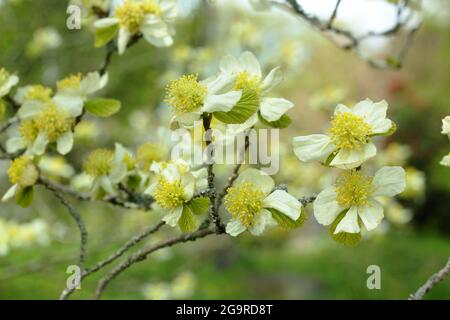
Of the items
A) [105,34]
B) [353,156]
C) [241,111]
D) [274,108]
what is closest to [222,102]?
[241,111]

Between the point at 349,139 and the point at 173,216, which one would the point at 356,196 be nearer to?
the point at 349,139

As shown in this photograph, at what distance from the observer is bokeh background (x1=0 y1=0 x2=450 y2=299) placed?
3.42 metres

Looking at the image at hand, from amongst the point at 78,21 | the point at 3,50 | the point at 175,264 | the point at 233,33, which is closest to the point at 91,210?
the point at 175,264

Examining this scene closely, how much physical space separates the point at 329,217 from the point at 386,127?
197mm

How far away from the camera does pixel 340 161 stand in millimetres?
1073

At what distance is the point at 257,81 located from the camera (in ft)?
4.04

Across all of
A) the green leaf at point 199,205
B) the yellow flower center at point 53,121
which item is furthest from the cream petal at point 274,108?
the yellow flower center at point 53,121

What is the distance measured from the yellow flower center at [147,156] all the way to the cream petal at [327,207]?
0.58 metres

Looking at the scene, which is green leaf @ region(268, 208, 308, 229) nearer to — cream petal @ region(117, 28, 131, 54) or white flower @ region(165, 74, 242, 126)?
white flower @ region(165, 74, 242, 126)

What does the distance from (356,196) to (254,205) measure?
0.63ft

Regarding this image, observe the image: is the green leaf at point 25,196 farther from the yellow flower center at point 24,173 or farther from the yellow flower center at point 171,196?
the yellow flower center at point 171,196

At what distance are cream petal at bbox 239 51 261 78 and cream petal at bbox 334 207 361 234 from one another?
37 cm

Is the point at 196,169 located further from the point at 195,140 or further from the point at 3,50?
the point at 3,50

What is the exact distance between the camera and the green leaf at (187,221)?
1166 millimetres
